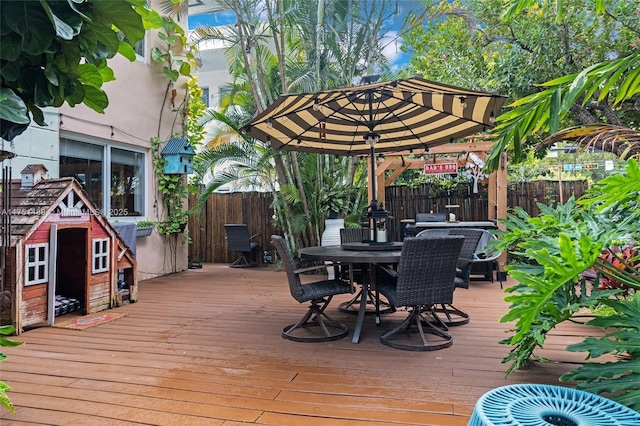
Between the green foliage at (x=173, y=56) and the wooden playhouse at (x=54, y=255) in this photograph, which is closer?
the wooden playhouse at (x=54, y=255)

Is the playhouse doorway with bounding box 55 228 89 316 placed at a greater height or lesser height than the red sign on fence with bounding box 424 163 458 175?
lesser

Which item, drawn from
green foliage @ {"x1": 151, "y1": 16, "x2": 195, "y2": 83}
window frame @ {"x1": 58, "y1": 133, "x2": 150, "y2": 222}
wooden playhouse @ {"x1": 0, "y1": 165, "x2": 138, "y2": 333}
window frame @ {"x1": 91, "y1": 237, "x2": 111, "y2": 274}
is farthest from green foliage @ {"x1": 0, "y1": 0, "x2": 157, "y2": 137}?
green foliage @ {"x1": 151, "y1": 16, "x2": 195, "y2": 83}

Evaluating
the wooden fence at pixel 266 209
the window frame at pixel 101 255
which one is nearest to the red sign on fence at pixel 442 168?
the wooden fence at pixel 266 209

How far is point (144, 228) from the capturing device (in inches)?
246

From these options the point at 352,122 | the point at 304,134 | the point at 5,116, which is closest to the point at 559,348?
the point at 352,122

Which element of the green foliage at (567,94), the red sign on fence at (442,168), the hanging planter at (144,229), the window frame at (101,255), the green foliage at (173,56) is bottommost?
the window frame at (101,255)

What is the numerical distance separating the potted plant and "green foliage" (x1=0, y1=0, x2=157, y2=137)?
524 centimetres

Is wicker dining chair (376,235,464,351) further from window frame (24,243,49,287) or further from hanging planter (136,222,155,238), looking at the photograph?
hanging planter (136,222,155,238)

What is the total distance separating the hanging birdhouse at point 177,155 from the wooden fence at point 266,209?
6.96ft

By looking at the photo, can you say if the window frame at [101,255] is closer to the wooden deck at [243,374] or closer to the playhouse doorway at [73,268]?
the playhouse doorway at [73,268]

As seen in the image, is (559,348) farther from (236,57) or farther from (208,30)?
(208,30)

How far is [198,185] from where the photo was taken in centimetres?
840

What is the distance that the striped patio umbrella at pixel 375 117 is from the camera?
315cm

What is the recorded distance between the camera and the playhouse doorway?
4227mm
